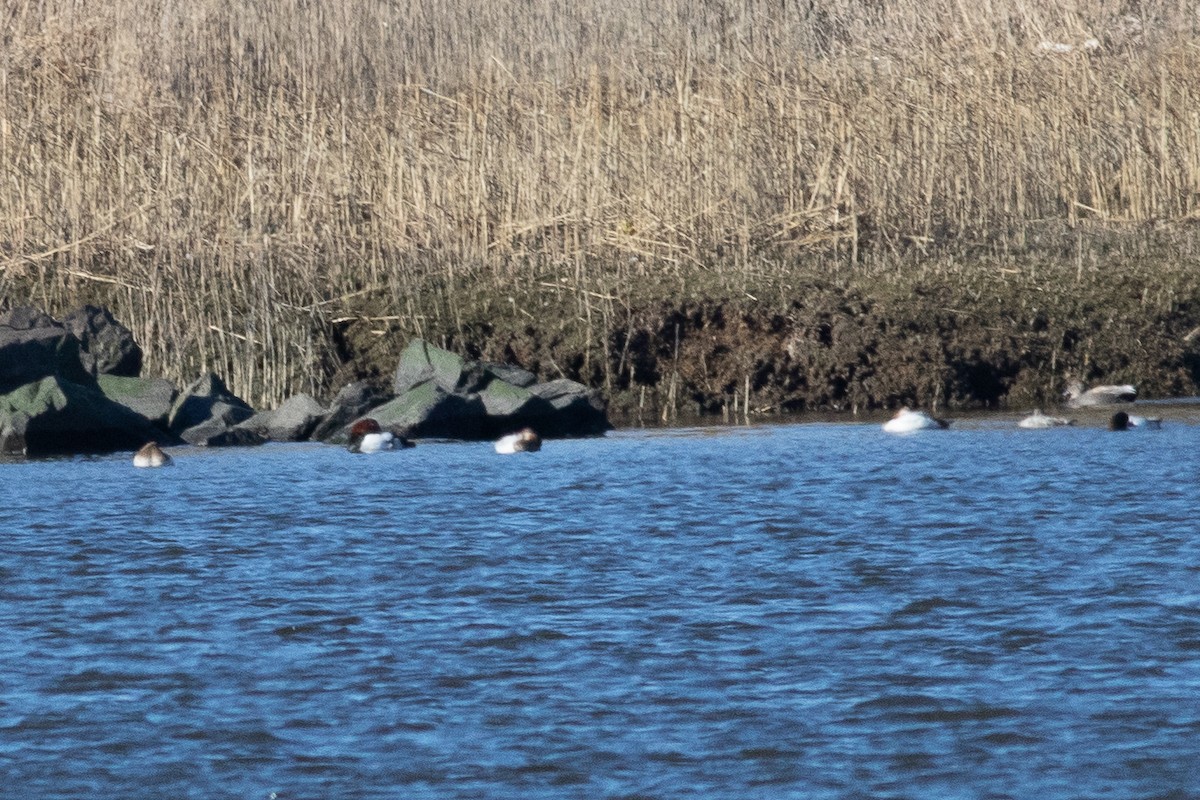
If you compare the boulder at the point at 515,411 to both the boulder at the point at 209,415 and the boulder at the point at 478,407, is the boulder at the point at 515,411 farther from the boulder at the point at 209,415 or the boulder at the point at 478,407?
the boulder at the point at 209,415

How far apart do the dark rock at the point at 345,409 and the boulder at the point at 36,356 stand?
5.97 feet

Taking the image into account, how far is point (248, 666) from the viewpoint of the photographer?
654cm

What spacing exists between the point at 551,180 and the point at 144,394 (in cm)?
444

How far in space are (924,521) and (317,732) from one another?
4614 millimetres

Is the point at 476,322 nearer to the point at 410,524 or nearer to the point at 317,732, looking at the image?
the point at 410,524

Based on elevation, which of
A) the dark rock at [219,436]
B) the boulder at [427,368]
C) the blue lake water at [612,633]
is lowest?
the blue lake water at [612,633]

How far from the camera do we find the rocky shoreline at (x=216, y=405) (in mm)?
13352

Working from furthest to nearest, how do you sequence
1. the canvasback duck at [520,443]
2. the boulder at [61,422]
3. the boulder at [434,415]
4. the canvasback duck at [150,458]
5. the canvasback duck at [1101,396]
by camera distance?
the canvasback duck at [1101,396] → the boulder at [434,415] → the boulder at [61,422] → the canvasback duck at [520,443] → the canvasback duck at [150,458]

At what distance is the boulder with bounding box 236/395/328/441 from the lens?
13.8 meters

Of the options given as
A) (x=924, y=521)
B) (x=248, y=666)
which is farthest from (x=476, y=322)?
(x=248, y=666)

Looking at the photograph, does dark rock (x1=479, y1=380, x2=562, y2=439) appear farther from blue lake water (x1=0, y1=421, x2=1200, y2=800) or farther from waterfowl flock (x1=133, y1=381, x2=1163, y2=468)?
blue lake water (x1=0, y1=421, x2=1200, y2=800)

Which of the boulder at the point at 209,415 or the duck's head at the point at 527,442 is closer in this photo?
the duck's head at the point at 527,442

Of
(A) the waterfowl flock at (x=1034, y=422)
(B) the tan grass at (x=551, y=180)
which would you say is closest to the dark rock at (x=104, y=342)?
(B) the tan grass at (x=551, y=180)

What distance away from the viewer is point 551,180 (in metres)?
16.8
